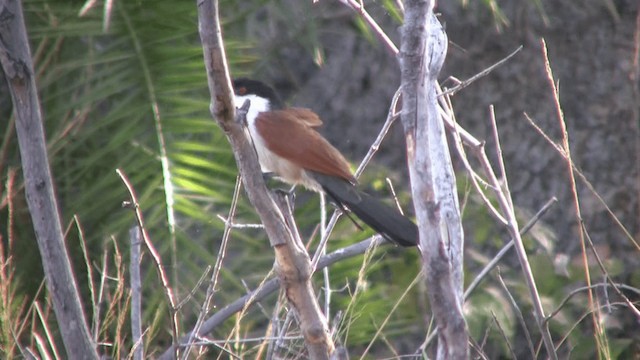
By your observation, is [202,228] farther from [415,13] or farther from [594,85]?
[415,13]

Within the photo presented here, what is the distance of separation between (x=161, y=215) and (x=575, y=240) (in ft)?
6.28

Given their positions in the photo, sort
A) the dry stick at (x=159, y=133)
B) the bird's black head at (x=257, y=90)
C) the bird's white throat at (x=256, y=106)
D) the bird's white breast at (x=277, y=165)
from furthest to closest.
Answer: the dry stick at (x=159, y=133) → the bird's black head at (x=257, y=90) → the bird's white throat at (x=256, y=106) → the bird's white breast at (x=277, y=165)

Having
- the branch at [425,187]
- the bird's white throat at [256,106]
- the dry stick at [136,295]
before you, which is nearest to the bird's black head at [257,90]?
the bird's white throat at [256,106]

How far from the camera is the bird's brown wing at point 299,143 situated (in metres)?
2.81

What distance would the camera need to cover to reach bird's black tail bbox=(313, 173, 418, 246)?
7.74 ft

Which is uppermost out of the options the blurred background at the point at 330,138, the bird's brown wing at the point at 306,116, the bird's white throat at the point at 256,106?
the bird's white throat at the point at 256,106

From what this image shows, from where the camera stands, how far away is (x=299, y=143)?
9.46 feet

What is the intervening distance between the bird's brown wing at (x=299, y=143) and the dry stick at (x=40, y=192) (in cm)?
78

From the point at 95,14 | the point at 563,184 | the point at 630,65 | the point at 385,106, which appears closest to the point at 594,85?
the point at 630,65

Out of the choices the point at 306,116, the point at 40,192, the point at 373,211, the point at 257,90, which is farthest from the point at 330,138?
the point at 40,192

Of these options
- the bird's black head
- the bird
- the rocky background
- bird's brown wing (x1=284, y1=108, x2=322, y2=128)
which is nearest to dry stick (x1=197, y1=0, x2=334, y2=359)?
the bird

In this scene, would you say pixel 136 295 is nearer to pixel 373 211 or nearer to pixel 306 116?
pixel 373 211

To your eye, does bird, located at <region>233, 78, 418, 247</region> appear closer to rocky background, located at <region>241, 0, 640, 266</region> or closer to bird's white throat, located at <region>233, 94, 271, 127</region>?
bird's white throat, located at <region>233, 94, 271, 127</region>

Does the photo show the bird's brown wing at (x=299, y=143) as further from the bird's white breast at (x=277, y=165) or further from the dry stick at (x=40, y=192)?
the dry stick at (x=40, y=192)
